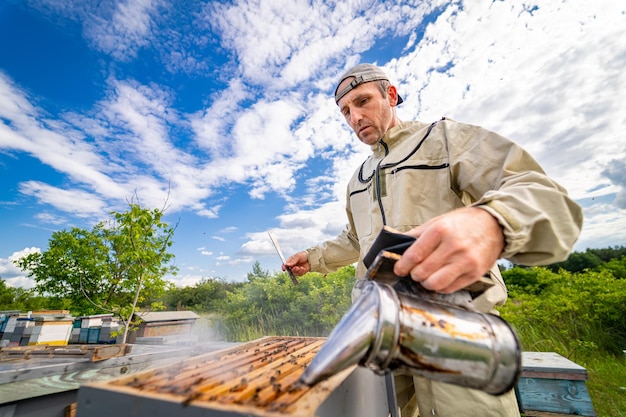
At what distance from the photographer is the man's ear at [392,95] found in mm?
2682

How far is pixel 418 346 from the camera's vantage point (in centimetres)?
87

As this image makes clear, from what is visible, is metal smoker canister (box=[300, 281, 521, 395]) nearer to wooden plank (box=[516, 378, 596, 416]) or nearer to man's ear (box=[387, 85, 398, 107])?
man's ear (box=[387, 85, 398, 107])

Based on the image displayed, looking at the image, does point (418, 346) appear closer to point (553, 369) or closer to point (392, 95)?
point (392, 95)

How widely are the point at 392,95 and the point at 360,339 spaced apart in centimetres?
255

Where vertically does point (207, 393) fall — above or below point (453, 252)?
below

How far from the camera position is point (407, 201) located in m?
2.04

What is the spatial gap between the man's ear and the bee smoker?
2.30 metres

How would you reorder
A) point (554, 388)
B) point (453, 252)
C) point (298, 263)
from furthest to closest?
point (554, 388) → point (298, 263) → point (453, 252)

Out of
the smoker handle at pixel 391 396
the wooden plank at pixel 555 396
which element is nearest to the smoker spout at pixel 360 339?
the smoker handle at pixel 391 396

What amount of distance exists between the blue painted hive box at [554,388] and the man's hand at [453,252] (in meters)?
3.84

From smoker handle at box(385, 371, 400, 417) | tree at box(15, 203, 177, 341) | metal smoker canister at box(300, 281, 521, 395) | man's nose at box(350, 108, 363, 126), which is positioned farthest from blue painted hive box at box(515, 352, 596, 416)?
tree at box(15, 203, 177, 341)

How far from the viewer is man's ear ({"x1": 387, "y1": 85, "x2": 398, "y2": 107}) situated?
106 inches

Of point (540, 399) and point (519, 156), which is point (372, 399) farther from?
point (540, 399)

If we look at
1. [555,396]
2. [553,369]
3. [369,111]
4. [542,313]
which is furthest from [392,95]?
[542,313]
